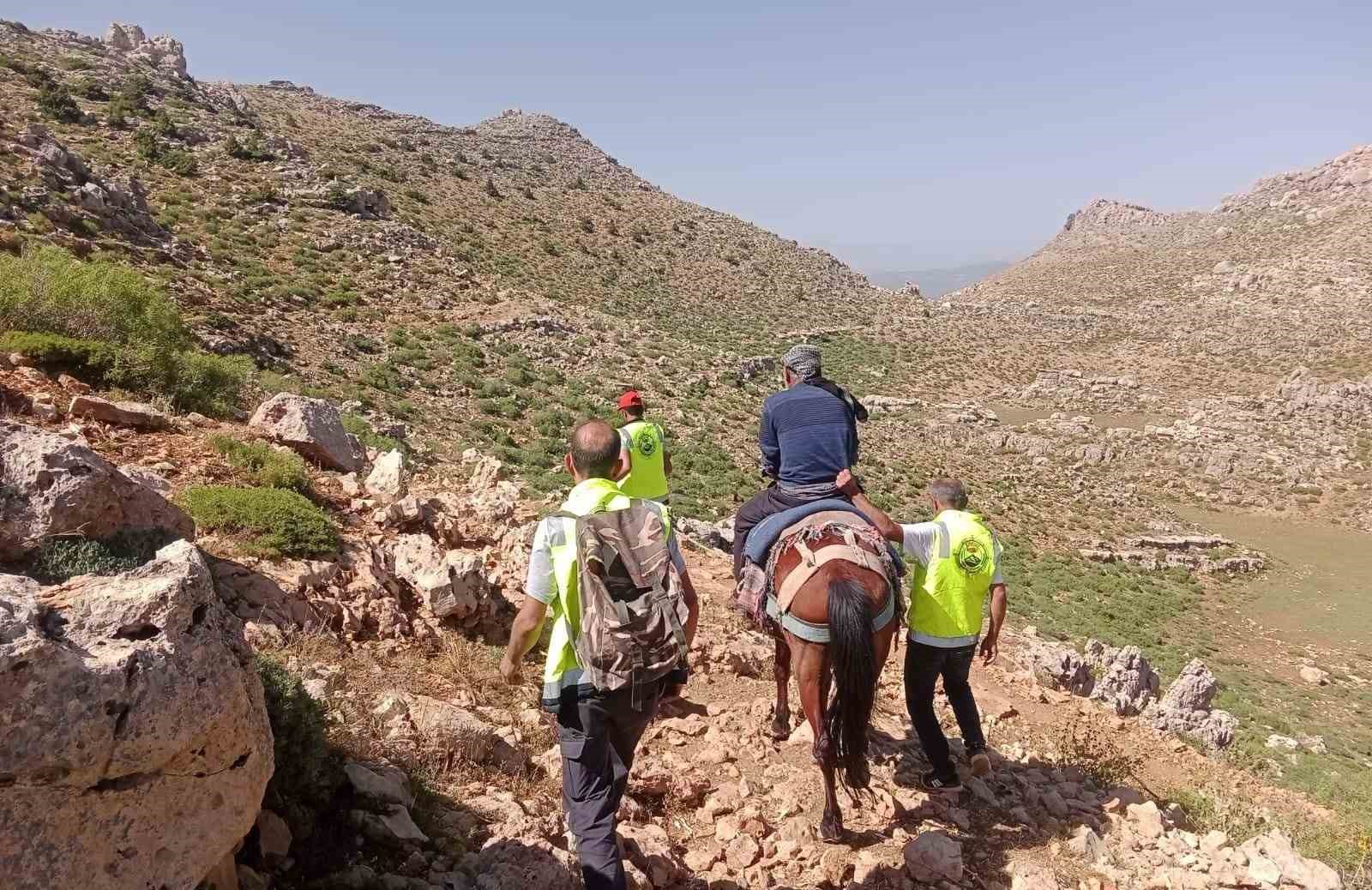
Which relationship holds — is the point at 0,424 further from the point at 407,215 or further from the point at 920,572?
the point at 407,215

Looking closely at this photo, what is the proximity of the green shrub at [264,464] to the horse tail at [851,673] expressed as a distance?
5.43 metres

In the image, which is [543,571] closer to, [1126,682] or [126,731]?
[126,731]

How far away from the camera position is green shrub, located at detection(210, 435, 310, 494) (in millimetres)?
6914

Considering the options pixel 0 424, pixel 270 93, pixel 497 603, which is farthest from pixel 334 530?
pixel 270 93

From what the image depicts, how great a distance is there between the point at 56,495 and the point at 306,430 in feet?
15.8

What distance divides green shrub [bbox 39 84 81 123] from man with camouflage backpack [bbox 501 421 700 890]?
39.6m

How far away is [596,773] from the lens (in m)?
3.35

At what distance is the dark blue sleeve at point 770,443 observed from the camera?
5.70 m

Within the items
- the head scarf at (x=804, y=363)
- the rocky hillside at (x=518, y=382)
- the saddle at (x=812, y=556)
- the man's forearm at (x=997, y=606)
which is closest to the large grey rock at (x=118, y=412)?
the rocky hillside at (x=518, y=382)

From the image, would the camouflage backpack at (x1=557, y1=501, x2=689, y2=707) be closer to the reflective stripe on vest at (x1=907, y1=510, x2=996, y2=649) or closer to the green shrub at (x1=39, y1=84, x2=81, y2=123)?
the reflective stripe on vest at (x1=907, y1=510, x2=996, y2=649)

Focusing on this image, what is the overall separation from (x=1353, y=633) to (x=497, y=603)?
2508 centimetres

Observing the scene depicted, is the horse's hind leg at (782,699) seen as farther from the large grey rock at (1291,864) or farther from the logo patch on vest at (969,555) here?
the large grey rock at (1291,864)

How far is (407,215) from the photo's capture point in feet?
131

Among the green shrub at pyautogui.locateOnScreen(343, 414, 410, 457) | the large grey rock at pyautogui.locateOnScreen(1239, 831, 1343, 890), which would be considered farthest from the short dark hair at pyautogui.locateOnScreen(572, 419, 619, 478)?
the green shrub at pyautogui.locateOnScreen(343, 414, 410, 457)
